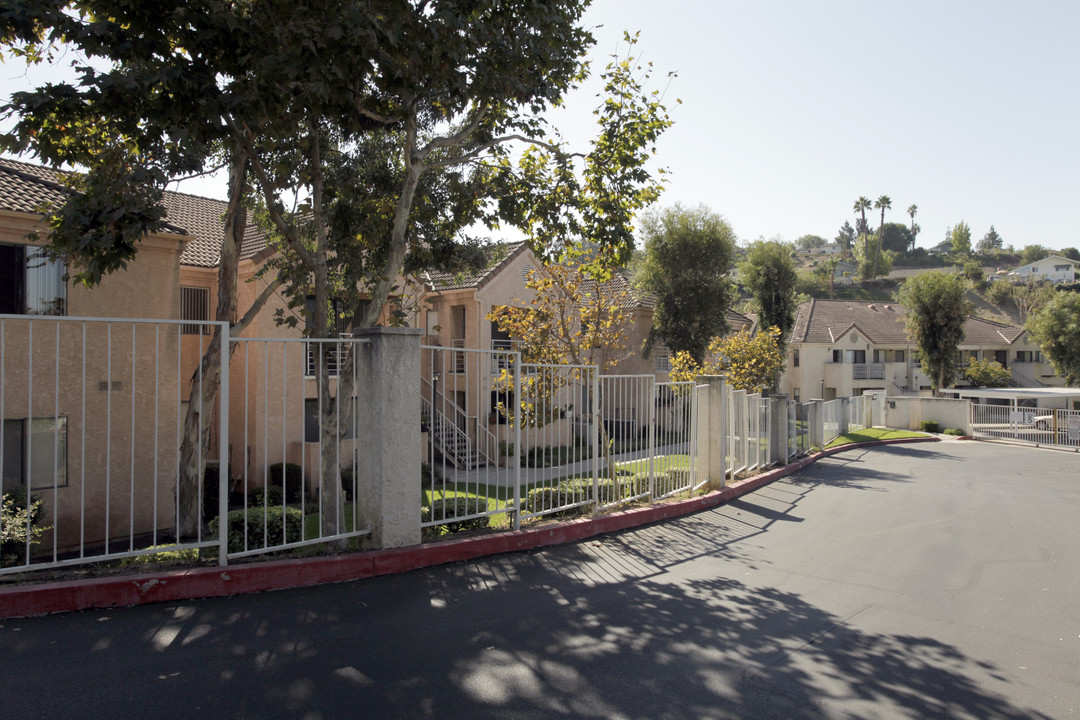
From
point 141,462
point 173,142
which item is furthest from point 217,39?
point 141,462

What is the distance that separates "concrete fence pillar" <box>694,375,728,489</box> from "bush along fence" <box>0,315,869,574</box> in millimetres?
34

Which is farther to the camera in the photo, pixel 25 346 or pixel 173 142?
pixel 25 346

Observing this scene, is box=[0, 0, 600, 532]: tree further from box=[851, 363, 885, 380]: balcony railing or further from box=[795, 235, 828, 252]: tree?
box=[795, 235, 828, 252]: tree

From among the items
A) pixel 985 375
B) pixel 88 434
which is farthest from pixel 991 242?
pixel 88 434

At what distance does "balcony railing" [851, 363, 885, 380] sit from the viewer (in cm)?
4338

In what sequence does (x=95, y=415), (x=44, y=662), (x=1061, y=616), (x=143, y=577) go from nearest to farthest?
(x=44, y=662) → (x=143, y=577) → (x=1061, y=616) → (x=95, y=415)

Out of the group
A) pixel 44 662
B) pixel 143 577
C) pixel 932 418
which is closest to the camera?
pixel 44 662

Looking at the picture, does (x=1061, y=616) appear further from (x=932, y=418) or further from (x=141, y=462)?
(x=932, y=418)

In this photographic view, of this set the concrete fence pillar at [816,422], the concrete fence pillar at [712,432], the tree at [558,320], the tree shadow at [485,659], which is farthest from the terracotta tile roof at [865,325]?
the tree shadow at [485,659]

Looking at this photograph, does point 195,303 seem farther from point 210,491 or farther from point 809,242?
point 809,242

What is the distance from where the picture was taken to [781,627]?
209 inches

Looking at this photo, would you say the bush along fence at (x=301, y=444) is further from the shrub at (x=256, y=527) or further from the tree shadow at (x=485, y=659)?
the tree shadow at (x=485, y=659)

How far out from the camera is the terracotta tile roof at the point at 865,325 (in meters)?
43.6

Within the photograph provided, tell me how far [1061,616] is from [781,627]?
273cm
